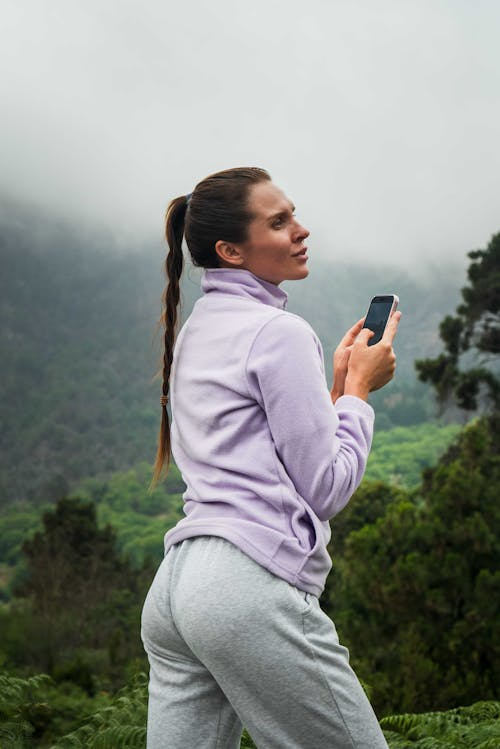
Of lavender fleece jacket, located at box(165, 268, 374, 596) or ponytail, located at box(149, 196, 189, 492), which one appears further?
ponytail, located at box(149, 196, 189, 492)

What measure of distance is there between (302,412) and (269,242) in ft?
1.15

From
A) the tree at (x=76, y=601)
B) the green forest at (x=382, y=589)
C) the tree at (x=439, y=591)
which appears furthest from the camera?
the tree at (x=76, y=601)

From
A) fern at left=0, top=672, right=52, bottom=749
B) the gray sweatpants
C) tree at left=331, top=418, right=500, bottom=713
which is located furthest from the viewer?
tree at left=331, top=418, right=500, bottom=713

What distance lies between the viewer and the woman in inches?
54.2

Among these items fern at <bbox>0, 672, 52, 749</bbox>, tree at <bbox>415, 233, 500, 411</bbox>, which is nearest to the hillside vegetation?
tree at <bbox>415, 233, 500, 411</bbox>

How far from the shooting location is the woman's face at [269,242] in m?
1.60

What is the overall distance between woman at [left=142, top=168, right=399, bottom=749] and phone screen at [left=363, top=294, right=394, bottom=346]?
92 mm

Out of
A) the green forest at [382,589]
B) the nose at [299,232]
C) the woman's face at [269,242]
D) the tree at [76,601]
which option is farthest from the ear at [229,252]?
the tree at [76,601]

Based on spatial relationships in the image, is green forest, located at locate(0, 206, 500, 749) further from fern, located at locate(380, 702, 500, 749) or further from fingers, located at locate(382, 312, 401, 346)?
fingers, located at locate(382, 312, 401, 346)

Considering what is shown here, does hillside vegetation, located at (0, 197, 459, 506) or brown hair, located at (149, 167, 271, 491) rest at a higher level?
brown hair, located at (149, 167, 271, 491)

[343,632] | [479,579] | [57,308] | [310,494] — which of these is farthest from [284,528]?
[57,308]

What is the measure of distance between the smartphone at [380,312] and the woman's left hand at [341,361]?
18 millimetres

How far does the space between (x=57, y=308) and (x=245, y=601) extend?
116m

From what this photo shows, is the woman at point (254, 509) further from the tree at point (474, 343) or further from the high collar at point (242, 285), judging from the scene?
the tree at point (474, 343)
